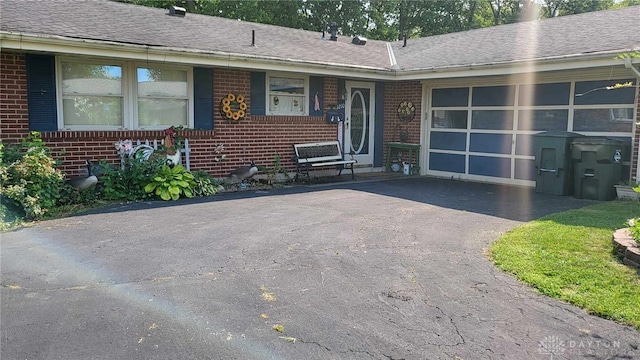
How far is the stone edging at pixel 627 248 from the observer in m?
4.68

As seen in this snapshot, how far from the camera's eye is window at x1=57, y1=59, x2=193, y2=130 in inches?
334

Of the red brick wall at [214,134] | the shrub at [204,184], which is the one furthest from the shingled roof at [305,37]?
the shrub at [204,184]

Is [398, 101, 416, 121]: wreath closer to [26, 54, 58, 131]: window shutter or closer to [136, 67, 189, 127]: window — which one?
[136, 67, 189, 127]: window

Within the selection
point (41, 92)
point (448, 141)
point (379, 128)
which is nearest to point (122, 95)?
point (41, 92)

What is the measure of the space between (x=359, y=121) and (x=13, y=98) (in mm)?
7817

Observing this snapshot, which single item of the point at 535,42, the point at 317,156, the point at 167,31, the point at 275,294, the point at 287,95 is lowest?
the point at 275,294

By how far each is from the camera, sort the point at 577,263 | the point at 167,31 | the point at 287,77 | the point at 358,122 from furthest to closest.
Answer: the point at 358,122
the point at 287,77
the point at 167,31
the point at 577,263

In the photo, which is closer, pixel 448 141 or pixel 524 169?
pixel 524 169

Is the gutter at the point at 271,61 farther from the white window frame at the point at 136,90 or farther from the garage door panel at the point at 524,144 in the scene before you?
the garage door panel at the point at 524,144

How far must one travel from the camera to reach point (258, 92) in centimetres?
1064

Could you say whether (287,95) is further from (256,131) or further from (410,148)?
(410,148)

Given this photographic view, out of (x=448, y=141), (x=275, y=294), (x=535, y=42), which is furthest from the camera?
(x=448, y=141)

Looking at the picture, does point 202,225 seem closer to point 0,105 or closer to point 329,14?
point 0,105

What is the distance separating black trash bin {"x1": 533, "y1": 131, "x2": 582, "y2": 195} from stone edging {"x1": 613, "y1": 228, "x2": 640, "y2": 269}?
3.83 m
